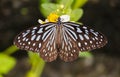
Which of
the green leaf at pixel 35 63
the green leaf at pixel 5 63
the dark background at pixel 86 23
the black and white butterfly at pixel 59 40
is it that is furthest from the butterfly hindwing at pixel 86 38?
the dark background at pixel 86 23

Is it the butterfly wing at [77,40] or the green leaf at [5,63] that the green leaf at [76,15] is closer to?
the butterfly wing at [77,40]

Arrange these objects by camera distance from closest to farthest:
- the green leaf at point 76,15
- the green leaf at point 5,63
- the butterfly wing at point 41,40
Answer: the butterfly wing at point 41,40 < the green leaf at point 76,15 < the green leaf at point 5,63

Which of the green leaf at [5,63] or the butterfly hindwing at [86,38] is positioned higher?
the butterfly hindwing at [86,38]

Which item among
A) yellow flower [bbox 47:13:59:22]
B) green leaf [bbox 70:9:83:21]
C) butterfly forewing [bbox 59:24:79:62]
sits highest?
yellow flower [bbox 47:13:59:22]

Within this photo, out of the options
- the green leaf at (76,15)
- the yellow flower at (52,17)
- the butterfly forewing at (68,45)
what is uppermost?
the yellow flower at (52,17)

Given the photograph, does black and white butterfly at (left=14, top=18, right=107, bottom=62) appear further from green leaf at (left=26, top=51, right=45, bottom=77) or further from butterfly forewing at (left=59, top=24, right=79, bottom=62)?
green leaf at (left=26, top=51, right=45, bottom=77)

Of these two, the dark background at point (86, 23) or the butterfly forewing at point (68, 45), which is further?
the dark background at point (86, 23)

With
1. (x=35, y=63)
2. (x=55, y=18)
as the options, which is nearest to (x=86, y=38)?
(x=55, y=18)

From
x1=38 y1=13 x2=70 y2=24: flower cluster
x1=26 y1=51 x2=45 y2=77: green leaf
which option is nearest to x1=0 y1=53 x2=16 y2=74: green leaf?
x1=26 y1=51 x2=45 y2=77: green leaf
